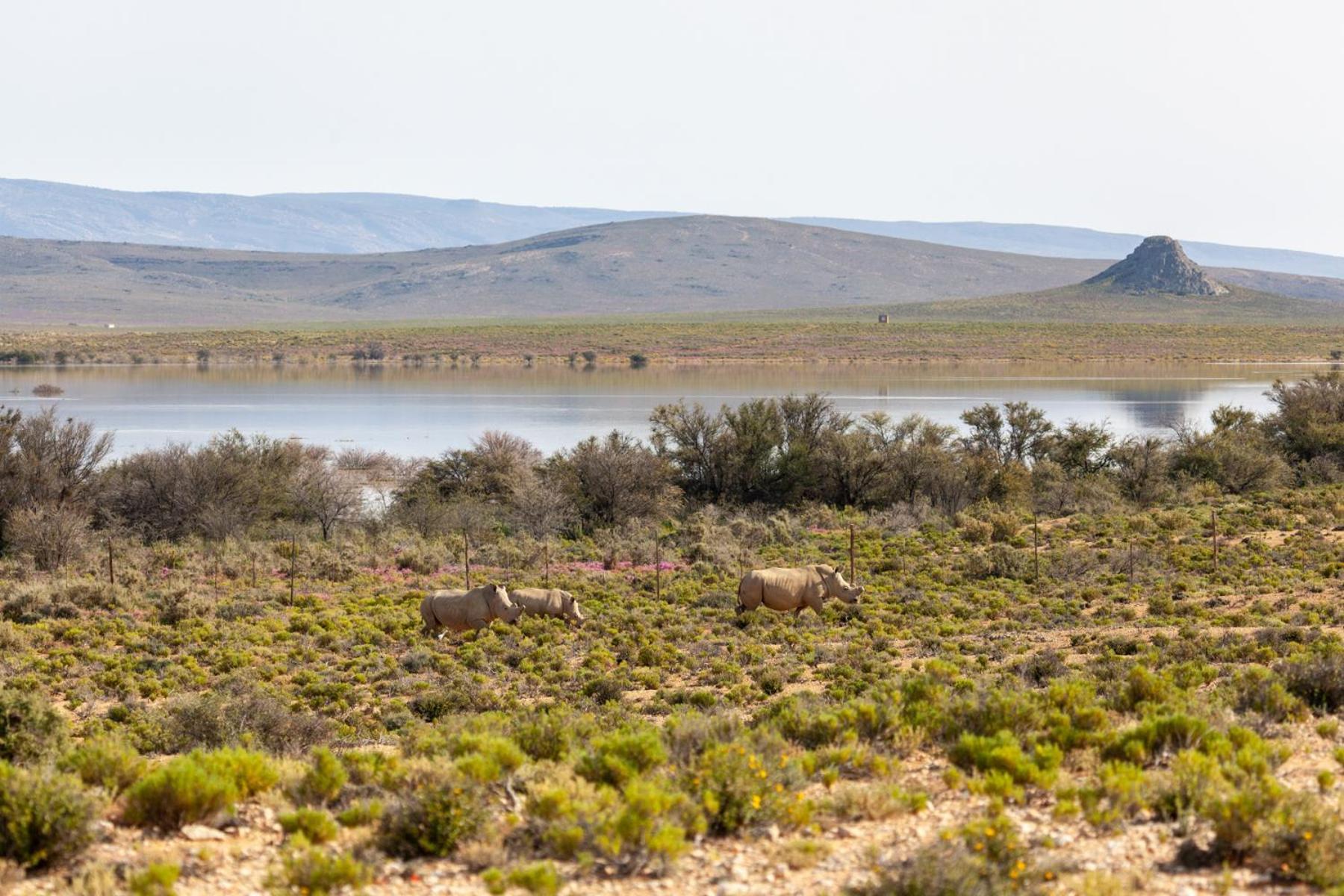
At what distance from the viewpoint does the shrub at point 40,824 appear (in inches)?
288

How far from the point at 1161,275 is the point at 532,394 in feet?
367

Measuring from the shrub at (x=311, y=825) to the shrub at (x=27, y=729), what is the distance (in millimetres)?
3319

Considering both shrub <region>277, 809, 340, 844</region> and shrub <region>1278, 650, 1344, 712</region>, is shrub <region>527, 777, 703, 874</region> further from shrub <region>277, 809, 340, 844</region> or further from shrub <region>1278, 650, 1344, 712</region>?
shrub <region>1278, 650, 1344, 712</region>

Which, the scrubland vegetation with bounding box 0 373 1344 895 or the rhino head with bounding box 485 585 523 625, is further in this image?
the rhino head with bounding box 485 585 523 625

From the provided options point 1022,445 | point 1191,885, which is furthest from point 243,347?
point 1191,885

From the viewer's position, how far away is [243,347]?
12962 cm

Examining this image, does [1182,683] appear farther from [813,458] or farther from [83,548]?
[813,458]

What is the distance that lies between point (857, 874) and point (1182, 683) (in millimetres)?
6682

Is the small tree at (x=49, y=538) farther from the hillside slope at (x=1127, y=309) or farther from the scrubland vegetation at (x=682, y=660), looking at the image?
the hillside slope at (x=1127, y=309)

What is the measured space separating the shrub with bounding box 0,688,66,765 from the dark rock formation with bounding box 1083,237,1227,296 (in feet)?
540

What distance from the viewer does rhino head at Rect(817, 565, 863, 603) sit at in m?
20.9

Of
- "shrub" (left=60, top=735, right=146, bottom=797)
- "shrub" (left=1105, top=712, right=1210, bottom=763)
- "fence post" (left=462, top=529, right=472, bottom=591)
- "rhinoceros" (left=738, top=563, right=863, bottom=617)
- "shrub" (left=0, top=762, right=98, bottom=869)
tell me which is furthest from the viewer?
"fence post" (left=462, top=529, right=472, bottom=591)

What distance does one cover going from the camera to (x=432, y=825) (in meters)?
7.80

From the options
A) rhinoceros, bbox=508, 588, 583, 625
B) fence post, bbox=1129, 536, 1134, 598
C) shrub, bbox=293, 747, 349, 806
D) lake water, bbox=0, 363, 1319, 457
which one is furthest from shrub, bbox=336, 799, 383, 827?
lake water, bbox=0, 363, 1319, 457
